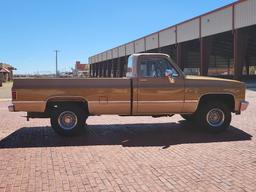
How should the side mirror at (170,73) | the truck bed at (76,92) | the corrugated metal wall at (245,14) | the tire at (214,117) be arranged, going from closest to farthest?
the truck bed at (76,92), the side mirror at (170,73), the tire at (214,117), the corrugated metal wall at (245,14)

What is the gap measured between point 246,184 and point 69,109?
547 cm

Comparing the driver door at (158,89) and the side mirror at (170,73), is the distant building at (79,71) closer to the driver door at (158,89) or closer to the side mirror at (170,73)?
the driver door at (158,89)

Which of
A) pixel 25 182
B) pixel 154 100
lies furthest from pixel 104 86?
pixel 25 182

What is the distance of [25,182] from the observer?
20.9ft

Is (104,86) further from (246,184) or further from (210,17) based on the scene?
(210,17)

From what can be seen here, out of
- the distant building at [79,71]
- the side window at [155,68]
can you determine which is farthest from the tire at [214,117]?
the distant building at [79,71]

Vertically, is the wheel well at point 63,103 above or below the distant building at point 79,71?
below

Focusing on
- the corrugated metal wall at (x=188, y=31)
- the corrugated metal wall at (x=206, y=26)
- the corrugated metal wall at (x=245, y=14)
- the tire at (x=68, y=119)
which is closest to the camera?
the tire at (x=68, y=119)

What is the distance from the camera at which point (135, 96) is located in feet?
34.4

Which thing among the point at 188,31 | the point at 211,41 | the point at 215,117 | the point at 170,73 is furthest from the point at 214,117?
the point at 188,31

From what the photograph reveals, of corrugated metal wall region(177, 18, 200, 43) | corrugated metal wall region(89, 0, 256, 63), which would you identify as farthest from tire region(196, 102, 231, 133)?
corrugated metal wall region(177, 18, 200, 43)

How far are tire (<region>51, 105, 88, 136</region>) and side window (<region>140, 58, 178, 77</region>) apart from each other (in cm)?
192

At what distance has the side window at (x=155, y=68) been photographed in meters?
10.7

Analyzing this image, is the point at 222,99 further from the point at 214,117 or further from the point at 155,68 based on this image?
the point at 155,68
